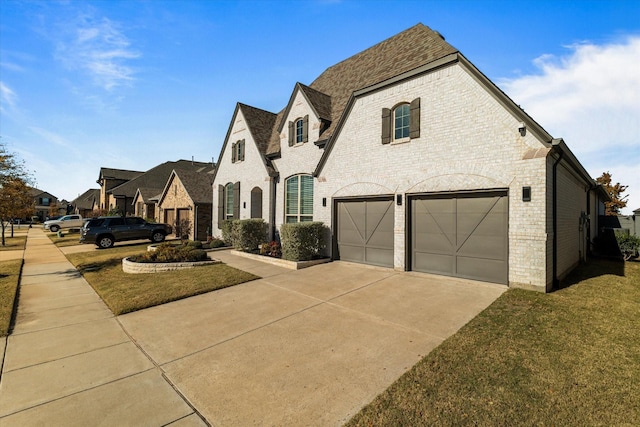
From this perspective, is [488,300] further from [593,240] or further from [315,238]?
[593,240]

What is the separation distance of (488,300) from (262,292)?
5935 mm

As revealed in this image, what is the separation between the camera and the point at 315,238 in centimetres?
1235

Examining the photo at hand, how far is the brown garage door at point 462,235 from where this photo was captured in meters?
8.21

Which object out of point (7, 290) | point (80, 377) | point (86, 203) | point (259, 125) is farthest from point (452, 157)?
point (86, 203)

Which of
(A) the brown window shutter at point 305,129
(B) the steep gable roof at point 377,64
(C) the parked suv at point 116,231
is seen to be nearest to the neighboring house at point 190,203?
(C) the parked suv at point 116,231

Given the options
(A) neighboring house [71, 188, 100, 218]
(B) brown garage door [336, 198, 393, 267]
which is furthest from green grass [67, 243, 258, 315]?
(A) neighboring house [71, 188, 100, 218]

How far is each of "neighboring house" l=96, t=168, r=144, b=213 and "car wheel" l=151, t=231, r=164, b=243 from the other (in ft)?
89.9

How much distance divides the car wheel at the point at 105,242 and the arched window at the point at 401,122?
19.5m

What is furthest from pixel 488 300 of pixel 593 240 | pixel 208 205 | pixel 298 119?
pixel 208 205

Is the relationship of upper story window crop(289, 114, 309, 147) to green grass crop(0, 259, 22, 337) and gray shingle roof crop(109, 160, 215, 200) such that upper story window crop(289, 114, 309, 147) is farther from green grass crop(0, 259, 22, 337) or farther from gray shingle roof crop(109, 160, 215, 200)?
gray shingle roof crop(109, 160, 215, 200)

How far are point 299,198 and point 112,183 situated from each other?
A: 48.0 m

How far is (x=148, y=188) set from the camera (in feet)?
128

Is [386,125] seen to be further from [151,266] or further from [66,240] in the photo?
[66,240]

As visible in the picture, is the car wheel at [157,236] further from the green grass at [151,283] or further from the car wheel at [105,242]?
the green grass at [151,283]
